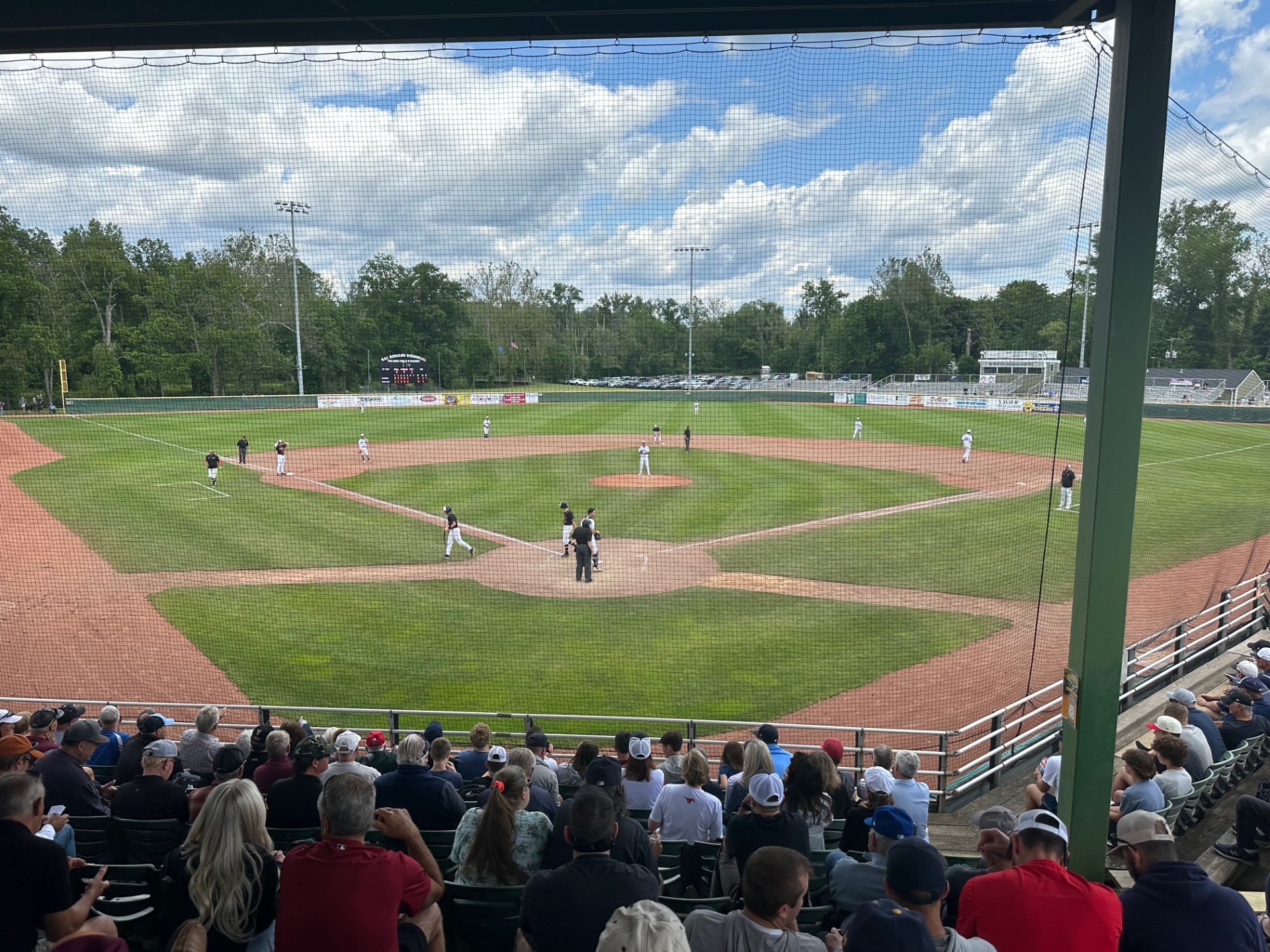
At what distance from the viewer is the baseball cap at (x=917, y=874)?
2760 millimetres

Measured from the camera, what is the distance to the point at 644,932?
88.4 inches

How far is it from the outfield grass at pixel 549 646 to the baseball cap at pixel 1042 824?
679cm

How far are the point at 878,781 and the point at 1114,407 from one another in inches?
102

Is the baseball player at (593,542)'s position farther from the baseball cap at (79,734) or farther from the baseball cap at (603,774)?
the baseball cap at (603,774)

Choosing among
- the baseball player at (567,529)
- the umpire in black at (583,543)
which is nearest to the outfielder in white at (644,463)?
the baseball player at (567,529)

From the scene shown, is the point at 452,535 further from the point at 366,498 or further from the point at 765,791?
the point at 765,791

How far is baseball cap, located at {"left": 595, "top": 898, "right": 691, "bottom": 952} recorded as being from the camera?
222 cm

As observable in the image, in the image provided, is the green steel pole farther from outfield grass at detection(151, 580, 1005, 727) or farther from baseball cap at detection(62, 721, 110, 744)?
baseball cap at detection(62, 721, 110, 744)

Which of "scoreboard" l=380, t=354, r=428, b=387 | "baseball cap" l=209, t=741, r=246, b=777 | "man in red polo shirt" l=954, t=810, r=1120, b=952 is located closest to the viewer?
"man in red polo shirt" l=954, t=810, r=1120, b=952

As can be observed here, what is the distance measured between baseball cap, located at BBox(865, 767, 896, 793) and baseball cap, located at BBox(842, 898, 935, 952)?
230 centimetres

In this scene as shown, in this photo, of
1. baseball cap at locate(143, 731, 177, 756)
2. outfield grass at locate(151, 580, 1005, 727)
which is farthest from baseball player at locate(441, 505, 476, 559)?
baseball cap at locate(143, 731, 177, 756)

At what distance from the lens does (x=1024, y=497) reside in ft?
76.6

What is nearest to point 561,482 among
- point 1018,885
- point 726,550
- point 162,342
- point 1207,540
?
point 726,550

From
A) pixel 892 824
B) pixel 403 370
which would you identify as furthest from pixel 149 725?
pixel 403 370
